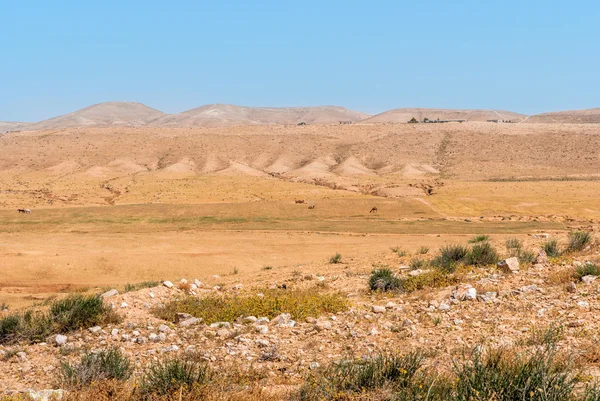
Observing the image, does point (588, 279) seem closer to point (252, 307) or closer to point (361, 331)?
point (361, 331)

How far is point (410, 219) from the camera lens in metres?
37.9

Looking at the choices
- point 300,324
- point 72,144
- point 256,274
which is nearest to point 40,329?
point 300,324

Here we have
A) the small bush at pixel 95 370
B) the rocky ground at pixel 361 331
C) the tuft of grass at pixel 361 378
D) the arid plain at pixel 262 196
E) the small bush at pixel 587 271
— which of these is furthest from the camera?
the arid plain at pixel 262 196

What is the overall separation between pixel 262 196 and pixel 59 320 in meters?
40.2

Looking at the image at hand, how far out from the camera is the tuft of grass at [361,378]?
5621mm

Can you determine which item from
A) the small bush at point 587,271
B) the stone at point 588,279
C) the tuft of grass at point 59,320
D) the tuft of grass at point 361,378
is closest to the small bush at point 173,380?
the tuft of grass at point 361,378

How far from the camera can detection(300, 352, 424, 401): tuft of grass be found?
5.62 m

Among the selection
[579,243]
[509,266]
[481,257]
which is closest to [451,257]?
[481,257]

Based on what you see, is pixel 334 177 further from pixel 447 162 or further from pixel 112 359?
pixel 112 359

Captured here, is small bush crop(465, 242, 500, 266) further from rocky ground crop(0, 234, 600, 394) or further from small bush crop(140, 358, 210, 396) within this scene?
small bush crop(140, 358, 210, 396)

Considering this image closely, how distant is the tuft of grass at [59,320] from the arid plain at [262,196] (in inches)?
242

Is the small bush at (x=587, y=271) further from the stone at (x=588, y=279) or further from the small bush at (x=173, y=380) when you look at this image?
the small bush at (x=173, y=380)

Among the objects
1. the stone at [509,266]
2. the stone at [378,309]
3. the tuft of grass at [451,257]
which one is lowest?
the stone at [378,309]

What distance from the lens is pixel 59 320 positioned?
10195 mm
